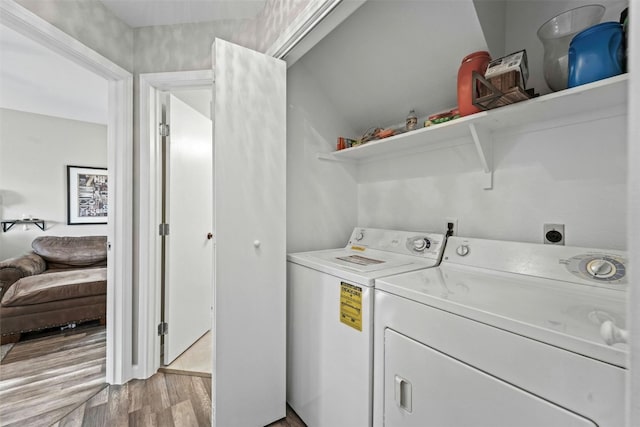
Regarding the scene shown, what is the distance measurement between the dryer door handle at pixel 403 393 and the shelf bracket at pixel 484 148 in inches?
40.5

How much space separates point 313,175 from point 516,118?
1.16 metres

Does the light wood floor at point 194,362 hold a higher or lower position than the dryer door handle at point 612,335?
lower

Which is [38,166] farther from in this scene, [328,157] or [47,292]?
[328,157]

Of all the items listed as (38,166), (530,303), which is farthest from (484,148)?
(38,166)

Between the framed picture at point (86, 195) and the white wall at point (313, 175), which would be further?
the framed picture at point (86, 195)

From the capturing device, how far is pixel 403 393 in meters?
0.96

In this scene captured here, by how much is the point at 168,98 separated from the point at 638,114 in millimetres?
2400

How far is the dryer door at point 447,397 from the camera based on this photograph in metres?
0.66

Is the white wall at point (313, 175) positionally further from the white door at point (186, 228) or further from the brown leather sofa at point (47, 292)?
the brown leather sofa at point (47, 292)

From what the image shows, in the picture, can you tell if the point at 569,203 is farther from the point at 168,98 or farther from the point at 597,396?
the point at 168,98

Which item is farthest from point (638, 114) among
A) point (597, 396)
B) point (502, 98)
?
point (502, 98)

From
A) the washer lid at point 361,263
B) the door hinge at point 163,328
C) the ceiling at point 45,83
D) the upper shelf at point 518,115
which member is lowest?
the door hinge at point 163,328

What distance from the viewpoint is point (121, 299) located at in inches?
71.7

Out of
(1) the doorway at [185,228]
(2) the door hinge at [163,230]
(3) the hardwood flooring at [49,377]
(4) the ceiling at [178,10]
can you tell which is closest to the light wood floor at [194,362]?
(1) the doorway at [185,228]
